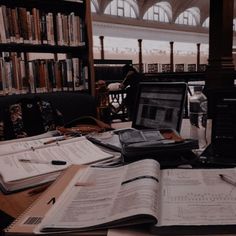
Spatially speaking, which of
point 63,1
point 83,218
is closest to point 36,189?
point 83,218

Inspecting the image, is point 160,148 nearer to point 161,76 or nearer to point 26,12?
point 26,12

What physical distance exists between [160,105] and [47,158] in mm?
516

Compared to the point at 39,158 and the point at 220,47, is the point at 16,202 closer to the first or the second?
the point at 39,158

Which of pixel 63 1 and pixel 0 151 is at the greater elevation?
pixel 63 1

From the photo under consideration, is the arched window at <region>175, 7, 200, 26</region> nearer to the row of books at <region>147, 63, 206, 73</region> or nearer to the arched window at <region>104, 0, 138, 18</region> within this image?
the row of books at <region>147, 63, 206, 73</region>

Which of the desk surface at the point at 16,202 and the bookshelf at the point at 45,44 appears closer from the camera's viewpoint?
the desk surface at the point at 16,202

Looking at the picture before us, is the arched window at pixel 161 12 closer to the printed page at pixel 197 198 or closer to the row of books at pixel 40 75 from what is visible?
the row of books at pixel 40 75

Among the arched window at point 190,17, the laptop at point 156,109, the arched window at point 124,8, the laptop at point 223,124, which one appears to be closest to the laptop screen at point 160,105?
the laptop at point 156,109

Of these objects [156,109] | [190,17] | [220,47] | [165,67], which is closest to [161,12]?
[190,17]

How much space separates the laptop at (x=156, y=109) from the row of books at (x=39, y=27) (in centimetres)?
133

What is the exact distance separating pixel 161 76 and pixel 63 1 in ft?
4.47

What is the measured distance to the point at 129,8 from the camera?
10102 mm

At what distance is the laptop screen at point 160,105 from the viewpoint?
1.07m

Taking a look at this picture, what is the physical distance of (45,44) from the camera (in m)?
2.30
